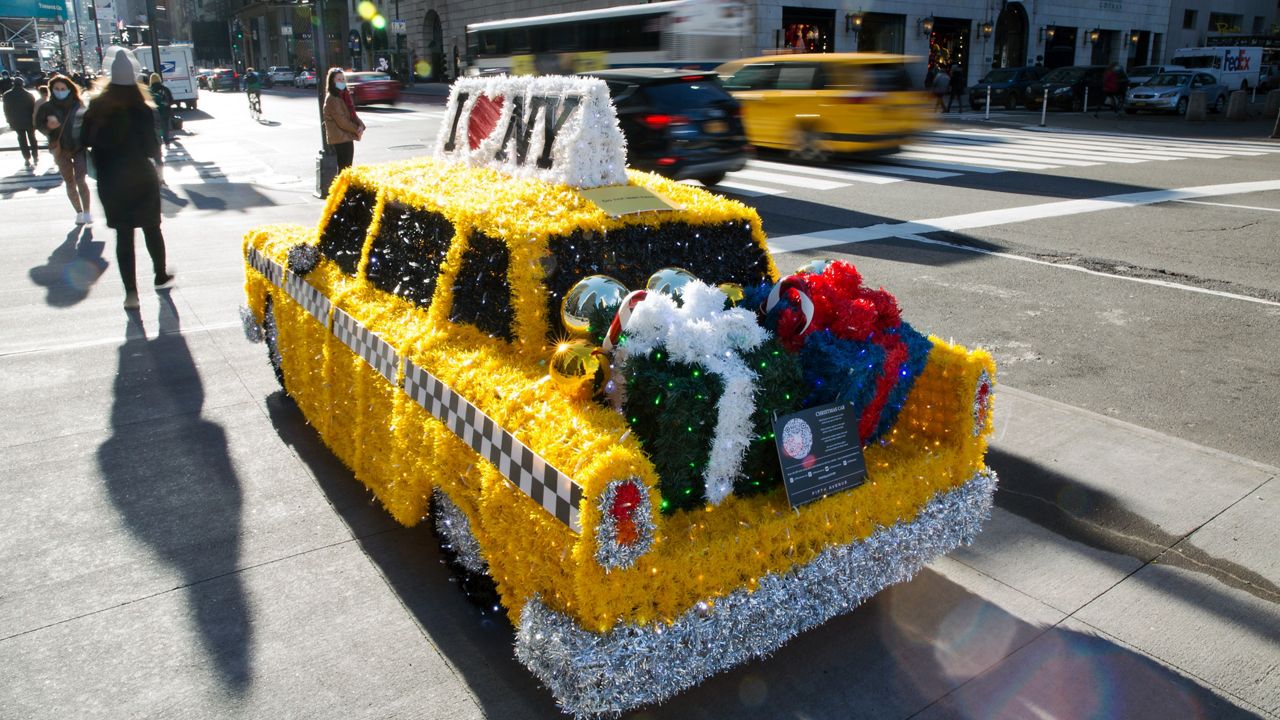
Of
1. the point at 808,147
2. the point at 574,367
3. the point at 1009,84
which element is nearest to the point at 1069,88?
the point at 1009,84

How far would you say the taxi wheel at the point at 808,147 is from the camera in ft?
57.2

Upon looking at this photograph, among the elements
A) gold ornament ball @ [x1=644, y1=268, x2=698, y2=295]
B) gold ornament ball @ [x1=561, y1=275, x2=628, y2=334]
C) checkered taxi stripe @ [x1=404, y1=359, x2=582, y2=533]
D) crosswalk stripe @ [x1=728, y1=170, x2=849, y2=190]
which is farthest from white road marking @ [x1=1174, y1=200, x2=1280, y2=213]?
checkered taxi stripe @ [x1=404, y1=359, x2=582, y2=533]

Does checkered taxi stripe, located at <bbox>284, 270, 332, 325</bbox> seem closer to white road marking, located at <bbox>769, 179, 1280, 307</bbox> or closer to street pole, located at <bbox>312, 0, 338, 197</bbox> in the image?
white road marking, located at <bbox>769, 179, 1280, 307</bbox>

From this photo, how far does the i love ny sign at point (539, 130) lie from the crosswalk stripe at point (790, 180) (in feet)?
33.6

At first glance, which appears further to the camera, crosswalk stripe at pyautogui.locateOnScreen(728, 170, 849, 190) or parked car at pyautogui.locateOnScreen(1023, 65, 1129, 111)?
parked car at pyautogui.locateOnScreen(1023, 65, 1129, 111)

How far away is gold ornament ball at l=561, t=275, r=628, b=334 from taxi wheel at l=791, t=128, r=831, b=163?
14.9 meters

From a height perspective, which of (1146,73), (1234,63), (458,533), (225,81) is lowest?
(458,533)

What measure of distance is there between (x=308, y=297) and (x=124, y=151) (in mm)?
4051

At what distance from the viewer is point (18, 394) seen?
6098 millimetres

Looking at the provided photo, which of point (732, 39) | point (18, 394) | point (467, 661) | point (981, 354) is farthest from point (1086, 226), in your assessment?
point (732, 39)

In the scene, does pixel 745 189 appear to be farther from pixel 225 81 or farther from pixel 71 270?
pixel 225 81

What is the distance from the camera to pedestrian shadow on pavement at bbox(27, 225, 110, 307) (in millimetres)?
8613

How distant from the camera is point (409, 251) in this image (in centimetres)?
430

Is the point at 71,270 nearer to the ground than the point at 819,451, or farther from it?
nearer to the ground
